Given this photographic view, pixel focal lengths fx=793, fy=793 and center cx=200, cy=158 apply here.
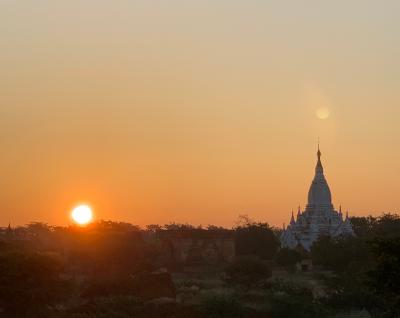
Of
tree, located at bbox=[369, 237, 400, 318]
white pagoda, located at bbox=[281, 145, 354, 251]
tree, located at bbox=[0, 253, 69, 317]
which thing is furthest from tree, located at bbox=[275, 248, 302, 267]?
tree, located at bbox=[369, 237, 400, 318]

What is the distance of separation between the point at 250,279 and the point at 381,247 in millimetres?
26790

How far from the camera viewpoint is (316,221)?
107250 mm

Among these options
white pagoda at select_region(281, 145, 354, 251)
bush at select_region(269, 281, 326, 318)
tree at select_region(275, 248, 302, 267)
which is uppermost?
white pagoda at select_region(281, 145, 354, 251)

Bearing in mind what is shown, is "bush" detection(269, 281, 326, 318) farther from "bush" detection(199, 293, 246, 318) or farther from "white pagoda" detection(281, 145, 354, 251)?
"white pagoda" detection(281, 145, 354, 251)

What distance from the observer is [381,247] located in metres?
28.9

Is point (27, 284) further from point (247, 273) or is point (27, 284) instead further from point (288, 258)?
point (288, 258)

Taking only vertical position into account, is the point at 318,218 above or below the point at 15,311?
above

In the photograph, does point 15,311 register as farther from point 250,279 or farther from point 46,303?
point 250,279

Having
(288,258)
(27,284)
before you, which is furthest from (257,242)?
(27,284)

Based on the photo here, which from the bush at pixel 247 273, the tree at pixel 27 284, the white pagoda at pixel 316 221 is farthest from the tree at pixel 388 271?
the white pagoda at pixel 316 221

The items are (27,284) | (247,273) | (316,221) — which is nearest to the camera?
(27,284)

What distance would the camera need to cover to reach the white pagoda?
103m

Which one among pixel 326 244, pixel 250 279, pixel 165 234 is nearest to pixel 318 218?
pixel 165 234

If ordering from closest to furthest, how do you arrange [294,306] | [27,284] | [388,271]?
[388,271] < [27,284] < [294,306]
